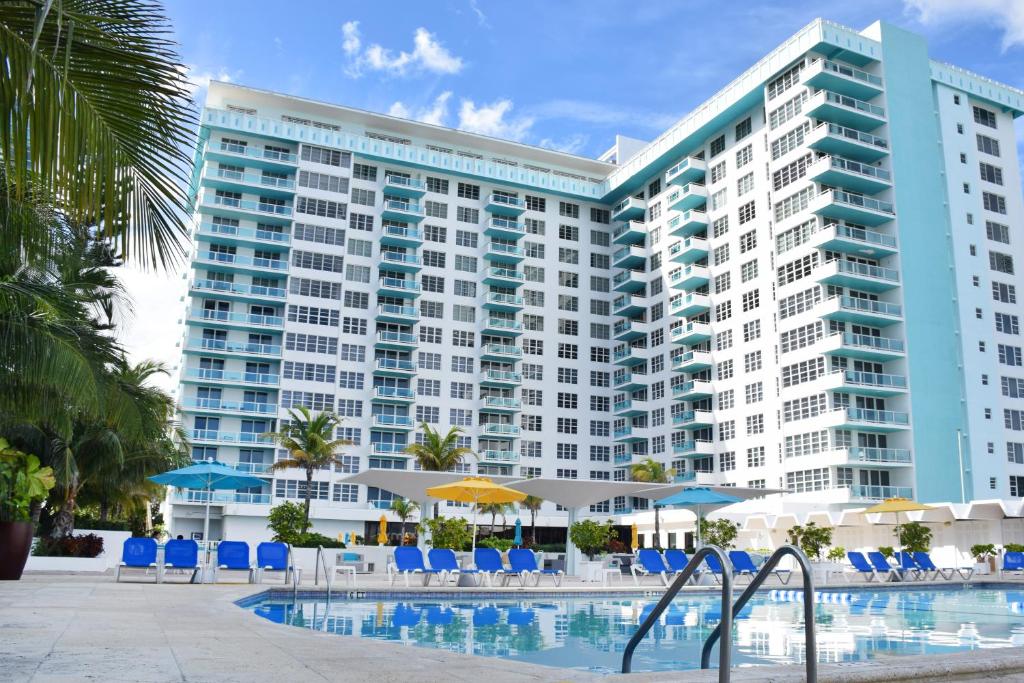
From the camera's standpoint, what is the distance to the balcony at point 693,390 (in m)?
60.8

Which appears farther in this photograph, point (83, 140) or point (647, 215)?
point (647, 215)

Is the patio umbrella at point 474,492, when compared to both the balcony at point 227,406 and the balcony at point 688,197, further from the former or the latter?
the balcony at point 688,197

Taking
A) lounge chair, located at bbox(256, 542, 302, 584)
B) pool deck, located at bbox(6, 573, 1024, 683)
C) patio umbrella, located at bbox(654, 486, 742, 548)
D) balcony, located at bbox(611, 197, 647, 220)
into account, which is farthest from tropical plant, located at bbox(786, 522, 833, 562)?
balcony, located at bbox(611, 197, 647, 220)

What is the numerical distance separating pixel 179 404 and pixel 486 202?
2800cm

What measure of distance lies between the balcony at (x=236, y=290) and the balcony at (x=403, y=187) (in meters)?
11.5

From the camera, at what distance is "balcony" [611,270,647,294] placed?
229 ft

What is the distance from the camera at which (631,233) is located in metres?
70.9

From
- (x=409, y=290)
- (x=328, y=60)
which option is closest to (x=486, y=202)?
(x=409, y=290)

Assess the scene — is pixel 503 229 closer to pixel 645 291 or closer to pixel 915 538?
pixel 645 291

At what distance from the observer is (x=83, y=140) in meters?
4.46

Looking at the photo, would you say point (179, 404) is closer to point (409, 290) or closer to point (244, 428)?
point (244, 428)

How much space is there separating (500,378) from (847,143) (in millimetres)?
29232

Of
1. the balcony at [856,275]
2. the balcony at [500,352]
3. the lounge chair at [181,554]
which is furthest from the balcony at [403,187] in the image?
the lounge chair at [181,554]

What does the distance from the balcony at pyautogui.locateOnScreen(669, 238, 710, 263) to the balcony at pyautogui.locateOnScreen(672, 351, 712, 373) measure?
7.06 m
